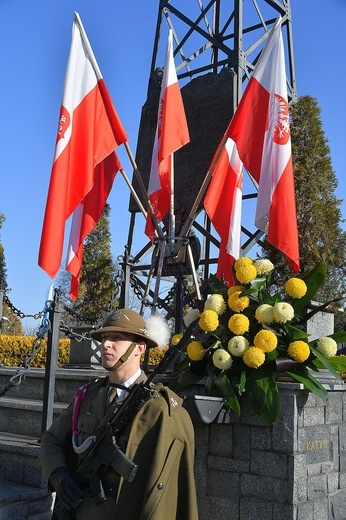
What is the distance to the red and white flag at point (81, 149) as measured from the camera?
6012 millimetres

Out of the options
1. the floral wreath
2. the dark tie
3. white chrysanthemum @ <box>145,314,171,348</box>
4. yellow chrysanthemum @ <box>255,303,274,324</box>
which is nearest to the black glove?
the dark tie

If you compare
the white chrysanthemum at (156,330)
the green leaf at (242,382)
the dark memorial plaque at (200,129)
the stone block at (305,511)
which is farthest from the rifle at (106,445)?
the dark memorial plaque at (200,129)

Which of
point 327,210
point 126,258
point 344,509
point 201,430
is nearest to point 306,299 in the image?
point 201,430

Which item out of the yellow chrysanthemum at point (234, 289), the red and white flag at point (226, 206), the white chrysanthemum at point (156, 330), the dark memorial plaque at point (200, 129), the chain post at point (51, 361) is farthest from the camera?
the dark memorial plaque at point (200, 129)

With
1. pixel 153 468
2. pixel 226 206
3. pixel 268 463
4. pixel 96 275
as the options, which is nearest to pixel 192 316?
pixel 268 463

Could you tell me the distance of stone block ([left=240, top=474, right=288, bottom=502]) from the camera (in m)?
3.86

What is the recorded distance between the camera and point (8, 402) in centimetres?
580

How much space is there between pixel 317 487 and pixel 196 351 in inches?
51.7

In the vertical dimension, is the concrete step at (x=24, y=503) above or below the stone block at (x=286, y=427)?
below

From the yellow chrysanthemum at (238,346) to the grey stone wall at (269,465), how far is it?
377mm

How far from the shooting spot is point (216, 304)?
4.19 metres

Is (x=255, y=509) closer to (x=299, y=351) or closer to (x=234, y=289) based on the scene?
(x=299, y=351)

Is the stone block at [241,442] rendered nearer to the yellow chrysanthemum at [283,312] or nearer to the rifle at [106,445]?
the yellow chrysanthemum at [283,312]

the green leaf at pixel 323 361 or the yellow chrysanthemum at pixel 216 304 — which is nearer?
the green leaf at pixel 323 361
